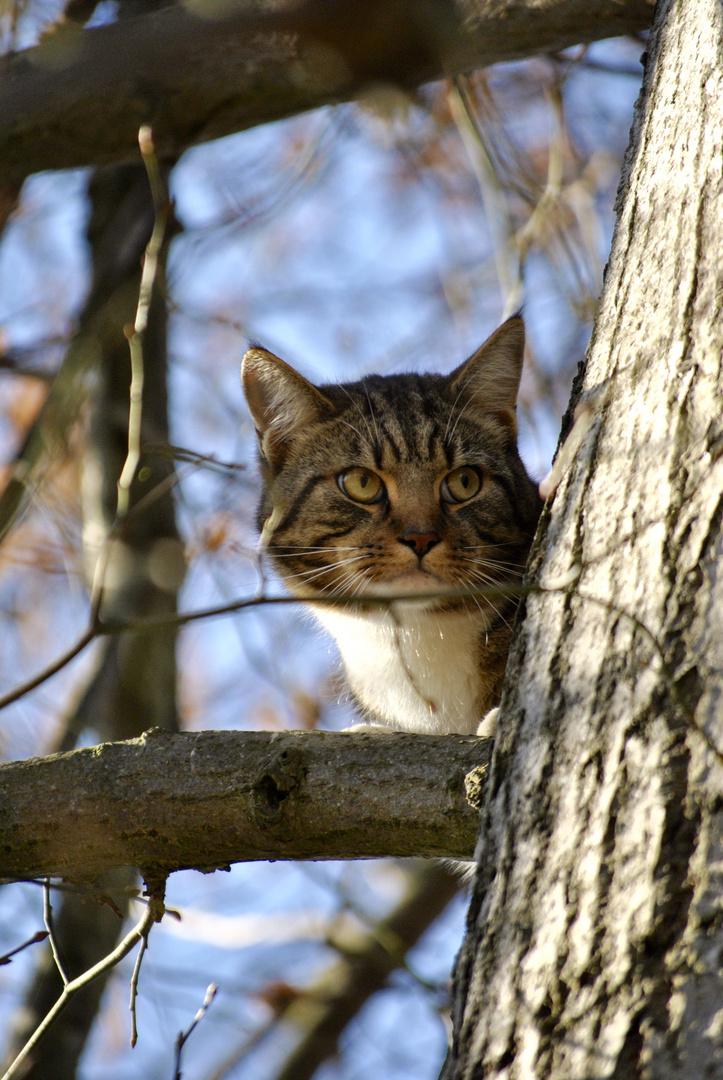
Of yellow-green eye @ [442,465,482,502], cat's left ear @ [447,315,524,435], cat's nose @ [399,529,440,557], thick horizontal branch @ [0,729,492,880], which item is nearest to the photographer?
thick horizontal branch @ [0,729,492,880]

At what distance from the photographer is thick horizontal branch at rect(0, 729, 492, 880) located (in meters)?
1.93

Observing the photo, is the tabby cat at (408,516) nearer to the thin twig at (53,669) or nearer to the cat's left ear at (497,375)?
the cat's left ear at (497,375)

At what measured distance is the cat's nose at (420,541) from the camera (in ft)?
10.2

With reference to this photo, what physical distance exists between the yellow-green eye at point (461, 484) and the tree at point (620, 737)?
145cm

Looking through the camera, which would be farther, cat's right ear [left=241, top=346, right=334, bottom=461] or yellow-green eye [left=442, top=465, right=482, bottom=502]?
cat's right ear [left=241, top=346, right=334, bottom=461]

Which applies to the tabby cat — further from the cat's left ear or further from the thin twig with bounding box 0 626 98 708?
the thin twig with bounding box 0 626 98 708

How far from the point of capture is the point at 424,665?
3.24 metres

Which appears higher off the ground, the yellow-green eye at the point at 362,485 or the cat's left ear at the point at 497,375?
the cat's left ear at the point at 497,375

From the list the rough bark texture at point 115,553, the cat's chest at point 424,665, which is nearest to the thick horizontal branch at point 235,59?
the rough bark texture at point 115,553

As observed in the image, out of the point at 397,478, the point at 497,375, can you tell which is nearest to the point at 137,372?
the point at 397,478

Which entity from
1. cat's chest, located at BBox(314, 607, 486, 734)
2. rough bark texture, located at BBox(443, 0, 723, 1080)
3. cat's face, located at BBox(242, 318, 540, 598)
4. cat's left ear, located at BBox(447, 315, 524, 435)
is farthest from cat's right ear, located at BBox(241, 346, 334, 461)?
rough bark texture, located at BBox(443, 0, 723, 1080)

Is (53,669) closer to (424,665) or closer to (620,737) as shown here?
(620,737)

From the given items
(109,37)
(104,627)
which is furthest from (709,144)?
(109,37)

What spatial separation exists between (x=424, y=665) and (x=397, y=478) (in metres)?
0.64
